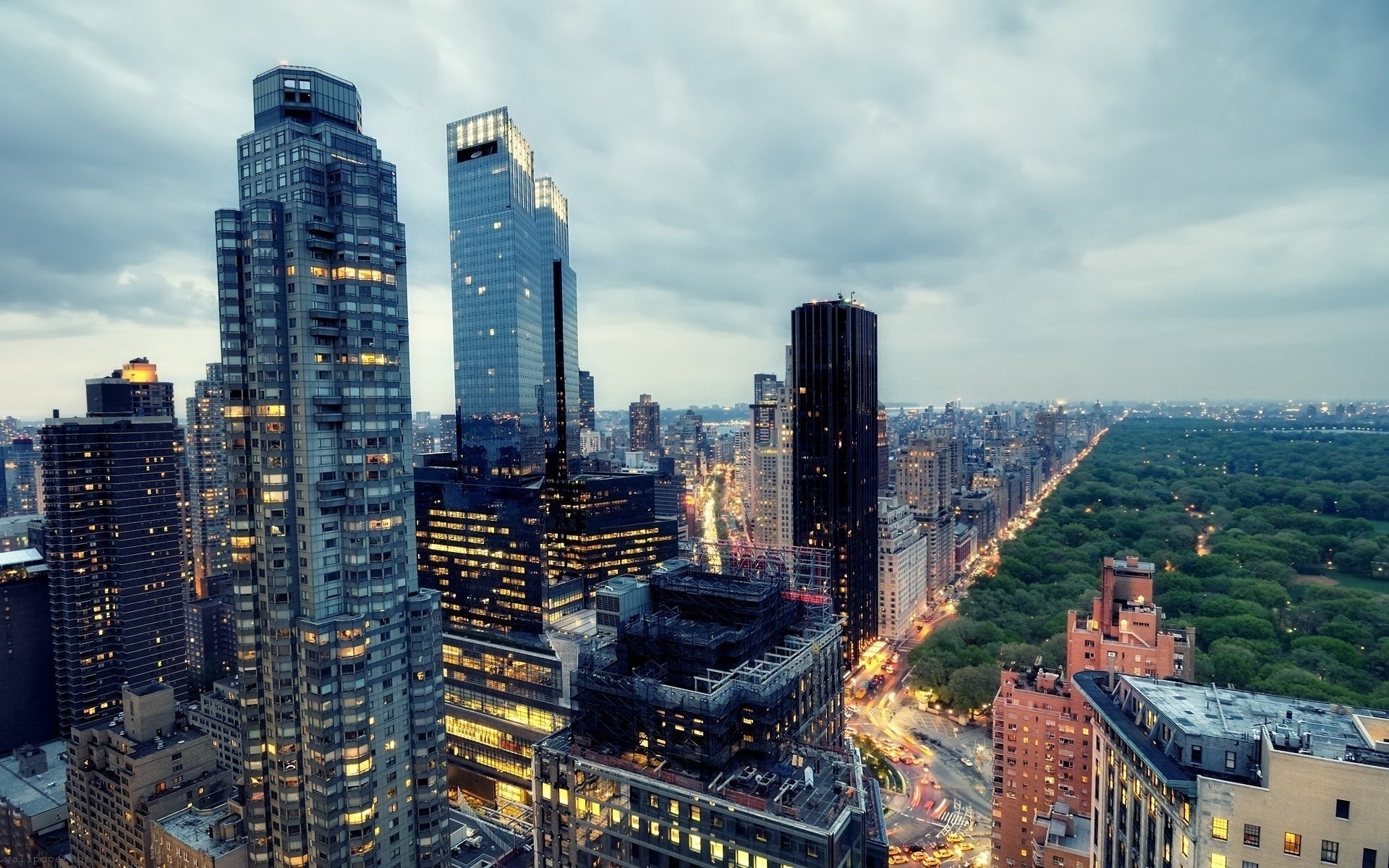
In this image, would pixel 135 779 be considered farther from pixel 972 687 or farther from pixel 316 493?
pixel 972 687

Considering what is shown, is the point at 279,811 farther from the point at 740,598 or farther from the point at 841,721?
the point at 841,721

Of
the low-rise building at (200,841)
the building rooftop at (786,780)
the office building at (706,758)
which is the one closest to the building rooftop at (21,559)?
the low-rise building at (200,841)

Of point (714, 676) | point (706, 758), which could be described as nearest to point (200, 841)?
point (706, 758)

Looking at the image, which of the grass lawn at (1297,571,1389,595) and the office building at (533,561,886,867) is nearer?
the office building at (533,561,886,867)

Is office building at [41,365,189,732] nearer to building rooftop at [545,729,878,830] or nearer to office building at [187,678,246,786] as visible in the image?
office building at [187,678,246,786]

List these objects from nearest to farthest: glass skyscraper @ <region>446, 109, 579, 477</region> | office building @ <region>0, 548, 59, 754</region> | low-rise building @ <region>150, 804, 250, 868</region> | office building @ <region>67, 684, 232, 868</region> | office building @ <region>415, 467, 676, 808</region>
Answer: low-rise building @ <region>150, 804, 250, 868</region> → office building @ <region>67, 684, 232, 868</region> → office building @ <region>415, 467, 676, 808</region> → office building @ <region>0, 548, 59, 754</region> → glass skyscraper @ <region>446, 109, 579, 477</region>

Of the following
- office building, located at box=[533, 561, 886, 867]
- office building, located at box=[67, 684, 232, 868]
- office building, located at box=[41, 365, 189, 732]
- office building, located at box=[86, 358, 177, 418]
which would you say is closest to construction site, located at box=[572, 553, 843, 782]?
office building, located at box=[533, 561, 886, 867]

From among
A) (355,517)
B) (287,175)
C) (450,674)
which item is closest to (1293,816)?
(355,517)
